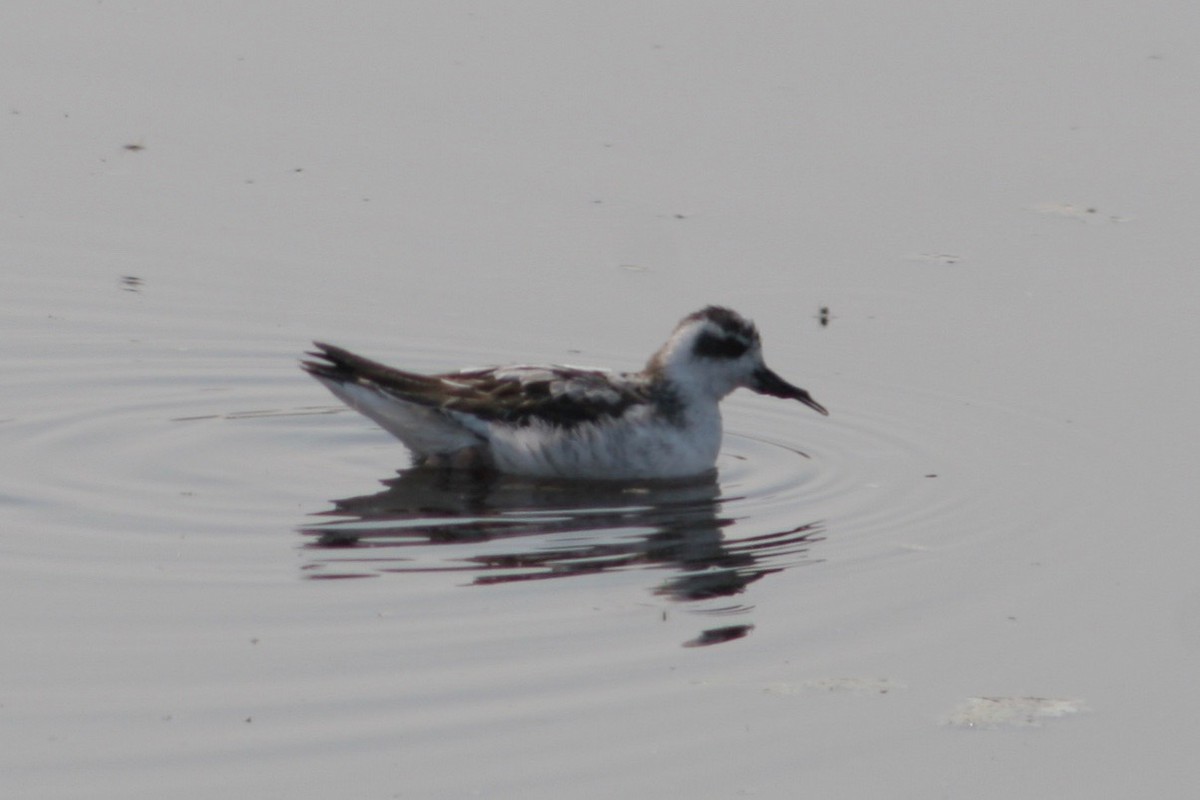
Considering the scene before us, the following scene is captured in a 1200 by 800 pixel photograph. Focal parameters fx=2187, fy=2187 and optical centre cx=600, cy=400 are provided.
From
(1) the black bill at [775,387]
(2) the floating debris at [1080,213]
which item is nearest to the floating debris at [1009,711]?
(1) the black bill at [775,387]

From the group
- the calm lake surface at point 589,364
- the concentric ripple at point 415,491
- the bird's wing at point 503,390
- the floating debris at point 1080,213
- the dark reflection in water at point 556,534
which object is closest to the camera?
the calm lake surface at point 589,364

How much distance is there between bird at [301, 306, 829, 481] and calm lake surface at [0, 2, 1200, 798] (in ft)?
0.68

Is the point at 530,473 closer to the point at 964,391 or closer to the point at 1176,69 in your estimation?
the point at 964,391

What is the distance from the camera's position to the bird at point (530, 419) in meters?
14.3

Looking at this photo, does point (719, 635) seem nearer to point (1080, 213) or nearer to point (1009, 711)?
point (1009, 711)

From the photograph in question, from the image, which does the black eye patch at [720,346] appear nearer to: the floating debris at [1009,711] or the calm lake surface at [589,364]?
the calm lake surface at [589,364]

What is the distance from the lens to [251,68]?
Answer: 21203 millimetres

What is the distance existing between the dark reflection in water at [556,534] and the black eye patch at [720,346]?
3.05 ft

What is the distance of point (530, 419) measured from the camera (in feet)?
46.9

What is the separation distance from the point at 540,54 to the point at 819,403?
7.77 meters

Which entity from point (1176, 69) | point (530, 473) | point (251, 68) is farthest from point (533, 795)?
point (1176, 69)

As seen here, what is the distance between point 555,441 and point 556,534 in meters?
1.53

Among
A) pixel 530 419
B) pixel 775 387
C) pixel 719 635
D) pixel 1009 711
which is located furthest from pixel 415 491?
pixel 1009 711

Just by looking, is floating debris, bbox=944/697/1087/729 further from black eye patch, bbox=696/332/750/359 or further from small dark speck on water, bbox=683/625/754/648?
black eye patch, bbox=696/332/750/359
